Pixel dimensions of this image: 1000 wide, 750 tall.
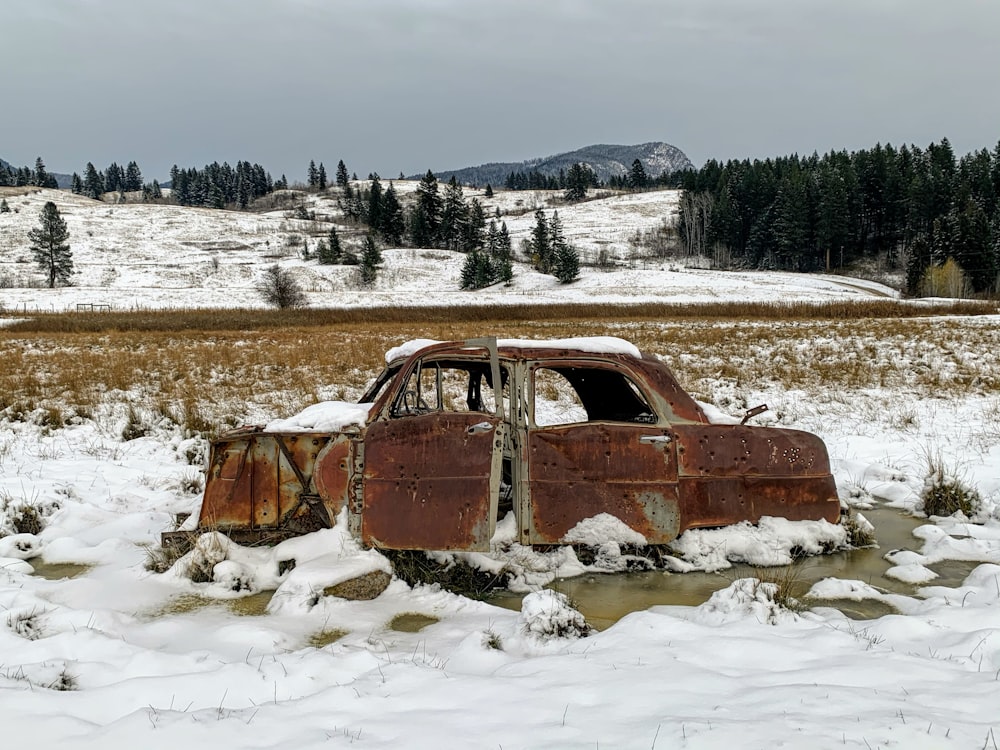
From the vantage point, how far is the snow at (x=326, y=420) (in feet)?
14.8

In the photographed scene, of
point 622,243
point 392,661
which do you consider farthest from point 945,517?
point 622,243

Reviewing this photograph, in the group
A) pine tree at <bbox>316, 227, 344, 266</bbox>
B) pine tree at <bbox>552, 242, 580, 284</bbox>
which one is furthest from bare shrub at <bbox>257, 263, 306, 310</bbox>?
pine tree at <bbox>552, 242, 580, 284</bbox>

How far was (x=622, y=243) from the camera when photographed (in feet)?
326

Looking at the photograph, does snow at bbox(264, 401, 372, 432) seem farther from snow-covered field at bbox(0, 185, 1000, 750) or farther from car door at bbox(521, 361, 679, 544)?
car door at bbox(521, 361, 679, 544)

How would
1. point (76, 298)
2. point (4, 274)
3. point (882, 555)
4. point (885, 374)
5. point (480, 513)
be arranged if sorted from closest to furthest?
point (480, 513) < point (882, 555) < point (885, 374) < point (76, 298) < point (4, 274)

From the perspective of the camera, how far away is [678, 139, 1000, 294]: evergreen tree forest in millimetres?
75938

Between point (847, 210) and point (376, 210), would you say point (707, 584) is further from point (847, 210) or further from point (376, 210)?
point (376, 210)

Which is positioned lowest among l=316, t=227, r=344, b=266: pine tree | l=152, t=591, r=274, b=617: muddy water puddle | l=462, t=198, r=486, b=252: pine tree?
l=152, t=591, r=274, b=617: muddy water puddle

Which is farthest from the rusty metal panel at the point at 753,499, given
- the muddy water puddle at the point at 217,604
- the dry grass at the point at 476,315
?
the dry grass at the point at 476,315

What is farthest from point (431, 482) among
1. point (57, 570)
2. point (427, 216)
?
point (427, 216)

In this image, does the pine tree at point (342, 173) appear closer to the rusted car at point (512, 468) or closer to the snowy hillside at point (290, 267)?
the snowy hillside at point (290, 267)

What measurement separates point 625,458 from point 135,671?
309cm

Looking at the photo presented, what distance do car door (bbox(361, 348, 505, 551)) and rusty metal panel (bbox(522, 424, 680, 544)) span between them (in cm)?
35

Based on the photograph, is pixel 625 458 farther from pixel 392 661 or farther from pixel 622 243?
pixel 622 243
